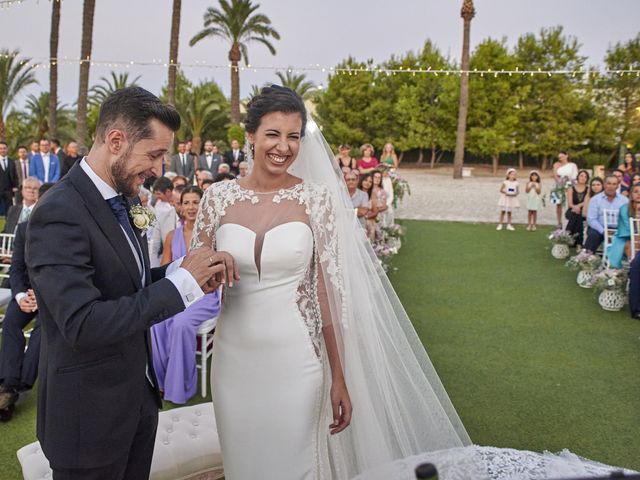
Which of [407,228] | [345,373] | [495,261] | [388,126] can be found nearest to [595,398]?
[345,373]

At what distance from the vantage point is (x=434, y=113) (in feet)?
123

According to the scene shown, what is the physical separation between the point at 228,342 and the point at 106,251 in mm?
870

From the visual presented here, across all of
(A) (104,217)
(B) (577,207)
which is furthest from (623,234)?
(A) (104,217)

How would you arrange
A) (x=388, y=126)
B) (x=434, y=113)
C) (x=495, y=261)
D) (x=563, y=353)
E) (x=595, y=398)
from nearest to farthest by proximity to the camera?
1. (x=595, y=398)
2. (x=563, y=353)
3. (x=495, y=261)
4. (x=434, y=113)
5. (x=388, y=126)

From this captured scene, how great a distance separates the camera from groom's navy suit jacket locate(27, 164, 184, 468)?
1643 millimetres

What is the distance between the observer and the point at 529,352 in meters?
5.73

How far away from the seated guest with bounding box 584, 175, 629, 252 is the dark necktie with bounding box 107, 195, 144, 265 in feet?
28.7

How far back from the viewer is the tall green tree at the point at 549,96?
112ft

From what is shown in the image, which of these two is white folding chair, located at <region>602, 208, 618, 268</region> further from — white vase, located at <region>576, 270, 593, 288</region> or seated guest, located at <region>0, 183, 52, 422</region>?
seated guest, located at <region>0, 183, 52, 422</region>

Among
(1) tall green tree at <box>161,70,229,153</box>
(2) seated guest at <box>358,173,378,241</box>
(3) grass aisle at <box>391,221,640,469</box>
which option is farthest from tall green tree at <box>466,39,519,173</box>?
(2) seated guest at <box>358,173,378,241</box>

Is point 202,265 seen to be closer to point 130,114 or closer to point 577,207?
point 130,114

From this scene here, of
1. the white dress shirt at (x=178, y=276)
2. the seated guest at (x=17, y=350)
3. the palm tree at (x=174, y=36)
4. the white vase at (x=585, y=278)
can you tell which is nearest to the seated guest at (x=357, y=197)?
the white vase at (x=585, y=278)

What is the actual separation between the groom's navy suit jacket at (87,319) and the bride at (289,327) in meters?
0.52

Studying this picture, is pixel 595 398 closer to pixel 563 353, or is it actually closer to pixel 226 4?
pixel 563 353
